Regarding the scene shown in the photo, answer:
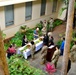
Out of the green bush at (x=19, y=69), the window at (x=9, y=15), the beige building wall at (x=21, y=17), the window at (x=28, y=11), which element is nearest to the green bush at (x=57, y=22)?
the beige building wall at (x=21, y=17)

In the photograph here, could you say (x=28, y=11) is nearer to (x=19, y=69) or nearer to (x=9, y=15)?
(x=9, y=15)

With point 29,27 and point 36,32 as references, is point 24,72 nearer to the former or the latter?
point 36,32

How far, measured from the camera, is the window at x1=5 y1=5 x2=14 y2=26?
13998mm

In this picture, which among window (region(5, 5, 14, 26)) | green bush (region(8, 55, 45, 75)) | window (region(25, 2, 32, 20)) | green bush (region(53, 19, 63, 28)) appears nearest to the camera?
green bush (region(8, 55, 45, 75))

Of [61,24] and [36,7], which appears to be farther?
[61,24]

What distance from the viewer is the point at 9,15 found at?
1429cm

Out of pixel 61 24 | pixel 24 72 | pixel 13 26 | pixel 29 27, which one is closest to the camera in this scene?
pixel 24 72

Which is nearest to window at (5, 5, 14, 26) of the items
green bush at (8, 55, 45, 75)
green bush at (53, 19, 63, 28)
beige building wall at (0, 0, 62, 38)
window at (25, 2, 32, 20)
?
beige building wall at (0, 0, 62, 38)

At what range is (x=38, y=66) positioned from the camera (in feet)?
36.2

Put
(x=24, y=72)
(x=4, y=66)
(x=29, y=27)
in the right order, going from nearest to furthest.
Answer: (x=4, y=66) < (x=24, y=72) < (x=29, y=27)

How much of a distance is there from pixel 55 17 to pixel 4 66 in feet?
53.0

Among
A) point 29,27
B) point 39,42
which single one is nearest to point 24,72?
point 39,42

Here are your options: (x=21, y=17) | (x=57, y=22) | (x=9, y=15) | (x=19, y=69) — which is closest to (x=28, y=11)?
(x=21, y=17)

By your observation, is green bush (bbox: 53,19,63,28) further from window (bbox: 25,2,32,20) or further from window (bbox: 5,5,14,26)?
window (bbox: 5,5,14,26)
